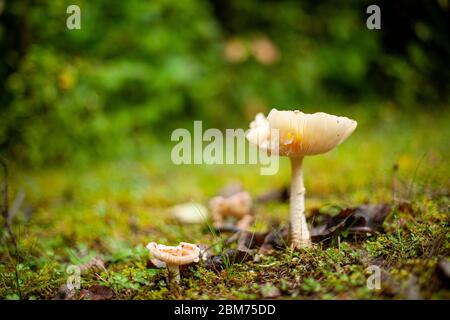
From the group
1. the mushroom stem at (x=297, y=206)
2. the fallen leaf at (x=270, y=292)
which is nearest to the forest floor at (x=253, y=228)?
the fallen leaf at (x=270, y=292)

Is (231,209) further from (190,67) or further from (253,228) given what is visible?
(190,67)

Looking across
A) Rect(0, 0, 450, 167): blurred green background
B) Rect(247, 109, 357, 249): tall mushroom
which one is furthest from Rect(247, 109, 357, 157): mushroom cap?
Rect(0, 0, 450, 167): blurred green background

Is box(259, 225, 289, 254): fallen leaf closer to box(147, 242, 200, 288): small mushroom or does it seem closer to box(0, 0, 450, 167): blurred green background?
box(147, 242, 200, 288): small mushroom

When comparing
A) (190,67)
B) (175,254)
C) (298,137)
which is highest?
(190,67)

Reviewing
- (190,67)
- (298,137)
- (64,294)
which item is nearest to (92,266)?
(64,294)

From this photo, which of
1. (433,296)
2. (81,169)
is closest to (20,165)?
(81,169)

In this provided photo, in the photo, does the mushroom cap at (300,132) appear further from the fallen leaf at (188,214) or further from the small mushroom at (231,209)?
the fallen leaf at (188,214)
